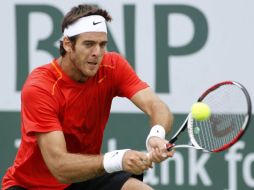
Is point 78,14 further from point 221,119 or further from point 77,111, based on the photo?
point 221,119

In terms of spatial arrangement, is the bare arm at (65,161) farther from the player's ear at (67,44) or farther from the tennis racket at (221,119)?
the player's ear at (67,44)

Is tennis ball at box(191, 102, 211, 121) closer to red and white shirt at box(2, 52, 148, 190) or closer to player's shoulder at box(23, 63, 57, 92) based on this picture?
red and white shirt at box(2, 52, 148, 190)

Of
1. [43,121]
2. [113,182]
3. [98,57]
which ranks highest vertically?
[98,57]

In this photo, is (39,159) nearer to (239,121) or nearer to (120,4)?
(239,121)

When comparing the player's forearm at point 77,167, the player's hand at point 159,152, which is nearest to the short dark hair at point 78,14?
the player's forearm at point 77,167

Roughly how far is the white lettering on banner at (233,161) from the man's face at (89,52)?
83.2 inches

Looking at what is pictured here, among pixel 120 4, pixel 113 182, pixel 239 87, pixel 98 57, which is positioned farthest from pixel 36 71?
pixel 120 4

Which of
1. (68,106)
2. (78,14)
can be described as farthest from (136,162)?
(78,14)

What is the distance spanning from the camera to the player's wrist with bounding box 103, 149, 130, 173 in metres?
5.11

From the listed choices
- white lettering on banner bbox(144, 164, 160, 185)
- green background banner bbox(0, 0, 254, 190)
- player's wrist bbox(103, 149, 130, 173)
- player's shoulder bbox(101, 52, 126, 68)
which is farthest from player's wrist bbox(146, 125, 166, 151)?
white lettering on banner bbox(144, 164, 160, 185)

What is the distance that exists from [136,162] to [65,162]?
1.45 ft

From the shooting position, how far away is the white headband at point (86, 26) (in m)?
5.58

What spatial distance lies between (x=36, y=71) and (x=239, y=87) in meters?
1.19

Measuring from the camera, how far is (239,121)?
5.32 metres
